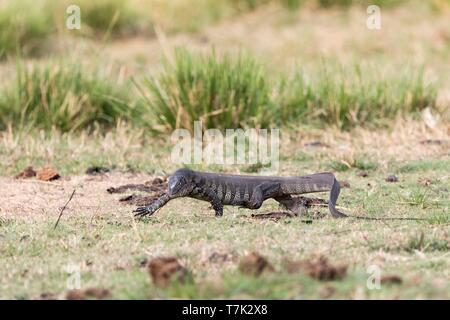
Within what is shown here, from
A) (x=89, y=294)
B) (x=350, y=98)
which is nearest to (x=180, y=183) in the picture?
(x=89, y=294)

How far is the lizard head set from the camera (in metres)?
5.40

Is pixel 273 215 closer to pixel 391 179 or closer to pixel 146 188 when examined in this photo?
pixel 146 188

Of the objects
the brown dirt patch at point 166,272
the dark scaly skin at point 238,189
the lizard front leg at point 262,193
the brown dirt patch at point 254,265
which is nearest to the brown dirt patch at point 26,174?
the dark scaly skin at point 238,189

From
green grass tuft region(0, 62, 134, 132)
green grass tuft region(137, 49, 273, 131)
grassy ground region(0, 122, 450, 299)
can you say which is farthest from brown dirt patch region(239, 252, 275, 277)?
green grass tuft region(0, 62, 134, 132)

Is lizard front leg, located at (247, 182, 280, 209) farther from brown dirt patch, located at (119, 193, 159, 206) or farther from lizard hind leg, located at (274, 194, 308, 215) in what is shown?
brown dirt patch, located at (119, 193, 159, 206)

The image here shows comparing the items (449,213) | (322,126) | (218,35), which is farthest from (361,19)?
(449,213)

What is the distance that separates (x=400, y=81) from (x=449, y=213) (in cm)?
350

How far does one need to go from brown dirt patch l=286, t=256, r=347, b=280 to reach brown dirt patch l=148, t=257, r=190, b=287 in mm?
456

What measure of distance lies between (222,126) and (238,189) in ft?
9.04

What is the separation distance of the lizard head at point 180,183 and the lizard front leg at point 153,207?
63mm

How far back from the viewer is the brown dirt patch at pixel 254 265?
4.20 meters

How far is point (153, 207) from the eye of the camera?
18.0 ft

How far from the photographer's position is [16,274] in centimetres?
454

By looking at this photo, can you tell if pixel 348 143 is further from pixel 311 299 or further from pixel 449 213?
pixel 311 299
